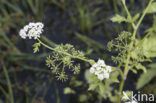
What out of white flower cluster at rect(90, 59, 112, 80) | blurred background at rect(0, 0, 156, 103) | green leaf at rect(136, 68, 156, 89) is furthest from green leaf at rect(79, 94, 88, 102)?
white flower cluster at rect(90, 59, 112, 80)

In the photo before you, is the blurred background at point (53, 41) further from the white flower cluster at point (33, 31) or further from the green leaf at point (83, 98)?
the white flower cluster at point (33, 31)

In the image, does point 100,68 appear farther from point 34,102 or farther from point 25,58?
point 25,58

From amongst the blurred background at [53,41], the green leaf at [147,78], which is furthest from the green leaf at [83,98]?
the green leaf at [147,78]

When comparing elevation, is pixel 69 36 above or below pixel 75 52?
above

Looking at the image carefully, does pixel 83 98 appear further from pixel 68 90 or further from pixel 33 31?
pixel 33 31

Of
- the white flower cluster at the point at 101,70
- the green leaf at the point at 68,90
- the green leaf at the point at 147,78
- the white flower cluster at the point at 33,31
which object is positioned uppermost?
the green leaf at the point at 147,78

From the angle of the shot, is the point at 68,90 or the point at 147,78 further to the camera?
the point at 68,90

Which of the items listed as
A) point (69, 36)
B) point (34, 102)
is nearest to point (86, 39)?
point (69, 36)

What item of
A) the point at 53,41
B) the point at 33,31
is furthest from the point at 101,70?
the point at 53,41

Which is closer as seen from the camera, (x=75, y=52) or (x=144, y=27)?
(x=75, y=52)
